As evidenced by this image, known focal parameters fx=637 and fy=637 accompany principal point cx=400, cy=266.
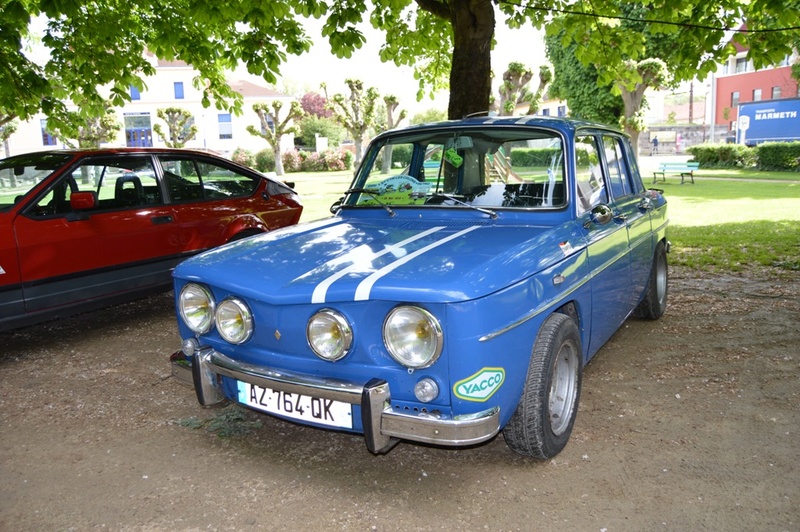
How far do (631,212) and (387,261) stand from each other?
258 centimetres

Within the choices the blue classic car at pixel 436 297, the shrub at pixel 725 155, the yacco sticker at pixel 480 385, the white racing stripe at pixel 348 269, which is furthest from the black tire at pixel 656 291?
the shrub at pixel 725 155

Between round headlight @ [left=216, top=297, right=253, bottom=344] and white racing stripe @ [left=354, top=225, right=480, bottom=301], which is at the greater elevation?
white racing stripe @ [left=354, top=225, right=480, bottom=301]

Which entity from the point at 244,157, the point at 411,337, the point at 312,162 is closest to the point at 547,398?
the point at 411,337

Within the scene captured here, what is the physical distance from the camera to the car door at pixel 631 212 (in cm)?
483

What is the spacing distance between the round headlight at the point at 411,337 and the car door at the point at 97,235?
12.9 ft

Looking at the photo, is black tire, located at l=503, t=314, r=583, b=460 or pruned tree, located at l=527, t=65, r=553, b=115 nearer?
black tire, located at l=503, t=314, r=583, b=460

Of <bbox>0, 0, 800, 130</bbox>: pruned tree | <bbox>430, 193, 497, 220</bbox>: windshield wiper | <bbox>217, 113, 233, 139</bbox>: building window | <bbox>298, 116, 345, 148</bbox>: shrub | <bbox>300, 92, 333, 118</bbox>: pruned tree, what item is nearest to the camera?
<bbox>430, 193, 497, 220</bbox>: windshield wiper

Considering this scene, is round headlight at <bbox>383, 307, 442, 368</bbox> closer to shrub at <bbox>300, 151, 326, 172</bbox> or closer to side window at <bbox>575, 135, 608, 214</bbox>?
side window at <bbox>575, 135, 608, 214</bbox>

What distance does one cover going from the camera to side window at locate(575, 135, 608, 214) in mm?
4133

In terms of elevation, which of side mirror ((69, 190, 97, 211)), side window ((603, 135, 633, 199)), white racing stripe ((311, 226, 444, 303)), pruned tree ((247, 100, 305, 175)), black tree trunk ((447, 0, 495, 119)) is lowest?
white racing stripe ((311, 226, 444, 303))

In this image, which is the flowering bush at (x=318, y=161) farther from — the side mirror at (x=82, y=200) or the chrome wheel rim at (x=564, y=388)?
the chrome wheel rim at (x=564, y=388)

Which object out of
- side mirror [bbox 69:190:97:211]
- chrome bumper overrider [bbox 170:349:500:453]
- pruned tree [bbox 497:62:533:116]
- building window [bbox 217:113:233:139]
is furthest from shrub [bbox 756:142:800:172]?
building window [bbox 217:113:233:139]

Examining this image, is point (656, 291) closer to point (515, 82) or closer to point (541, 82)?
point (515, 82)

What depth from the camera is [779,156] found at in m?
29.2
